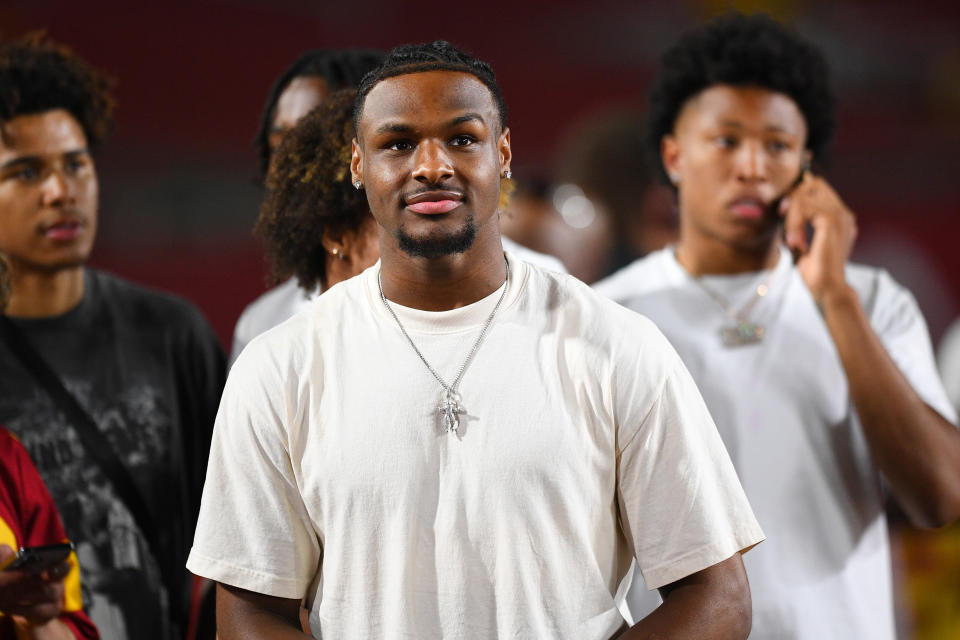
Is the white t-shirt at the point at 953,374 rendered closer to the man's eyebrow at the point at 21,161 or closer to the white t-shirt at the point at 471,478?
the white t-shirt at the point at 471,478

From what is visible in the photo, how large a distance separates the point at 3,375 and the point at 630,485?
1.42m

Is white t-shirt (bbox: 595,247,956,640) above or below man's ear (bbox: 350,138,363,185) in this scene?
below

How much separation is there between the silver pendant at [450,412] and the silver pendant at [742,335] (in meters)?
1.02

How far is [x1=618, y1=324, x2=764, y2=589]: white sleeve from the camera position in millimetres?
1563

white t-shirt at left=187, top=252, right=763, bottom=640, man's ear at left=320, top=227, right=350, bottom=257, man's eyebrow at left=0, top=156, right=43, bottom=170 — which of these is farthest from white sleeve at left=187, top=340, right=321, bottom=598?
man's eyebrow at left=0, top=156, right=43, bottom=170

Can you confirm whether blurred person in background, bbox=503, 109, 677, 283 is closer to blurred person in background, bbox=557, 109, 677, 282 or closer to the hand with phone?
blurred person in background, bbox=557, 109, 677, 282

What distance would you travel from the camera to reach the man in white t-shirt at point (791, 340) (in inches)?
90.9

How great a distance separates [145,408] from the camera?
247 cm

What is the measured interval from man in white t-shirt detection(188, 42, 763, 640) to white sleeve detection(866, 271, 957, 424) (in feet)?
3.28

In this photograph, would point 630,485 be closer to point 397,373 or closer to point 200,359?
point 397,373

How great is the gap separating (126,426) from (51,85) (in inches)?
29.4

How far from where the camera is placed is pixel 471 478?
156cm

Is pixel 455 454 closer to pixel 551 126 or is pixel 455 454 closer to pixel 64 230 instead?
pixel 64 230

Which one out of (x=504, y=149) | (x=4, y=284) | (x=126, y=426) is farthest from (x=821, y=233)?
(x=4, y=284)
